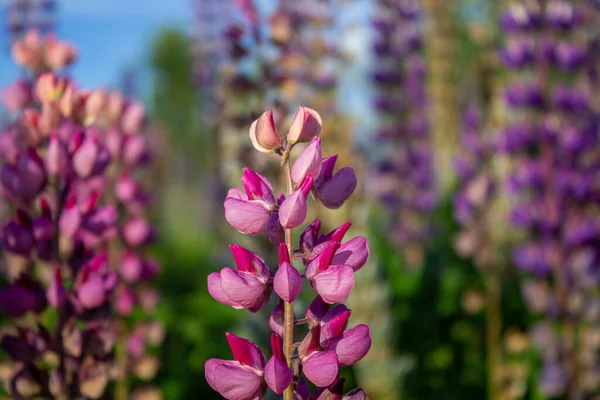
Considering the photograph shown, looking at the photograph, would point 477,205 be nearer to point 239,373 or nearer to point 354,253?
point 354,253

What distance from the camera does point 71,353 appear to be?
1.34 metres

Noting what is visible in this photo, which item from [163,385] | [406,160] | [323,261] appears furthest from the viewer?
[406,160]

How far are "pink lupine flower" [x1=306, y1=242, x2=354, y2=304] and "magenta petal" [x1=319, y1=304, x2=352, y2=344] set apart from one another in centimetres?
4

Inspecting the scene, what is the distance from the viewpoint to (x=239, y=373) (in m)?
0.93

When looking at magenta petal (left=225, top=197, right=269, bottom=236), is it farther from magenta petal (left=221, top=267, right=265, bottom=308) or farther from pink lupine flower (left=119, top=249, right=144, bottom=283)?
pink lupine flower (left=119, top=249, right=144, bottom=283)

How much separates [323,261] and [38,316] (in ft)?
2.45

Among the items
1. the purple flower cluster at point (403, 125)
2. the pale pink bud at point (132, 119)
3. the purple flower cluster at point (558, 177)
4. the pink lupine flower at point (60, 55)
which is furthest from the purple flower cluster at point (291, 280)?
the purple flower cluster at point (403, 125)

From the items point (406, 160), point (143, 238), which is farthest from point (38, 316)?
point (406, 160)

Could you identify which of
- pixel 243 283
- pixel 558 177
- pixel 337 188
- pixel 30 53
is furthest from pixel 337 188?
pixel 558 177

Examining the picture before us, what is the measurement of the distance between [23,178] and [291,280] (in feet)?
2.44

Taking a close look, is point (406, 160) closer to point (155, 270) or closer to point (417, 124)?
point (417, 124)

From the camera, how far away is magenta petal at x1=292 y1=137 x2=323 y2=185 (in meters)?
0.93

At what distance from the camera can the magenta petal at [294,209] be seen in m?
0.89

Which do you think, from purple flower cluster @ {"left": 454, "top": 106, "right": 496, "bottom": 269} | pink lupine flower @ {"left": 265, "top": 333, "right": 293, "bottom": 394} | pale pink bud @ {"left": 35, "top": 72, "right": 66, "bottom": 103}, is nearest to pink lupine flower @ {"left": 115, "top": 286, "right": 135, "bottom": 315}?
pale pink bud @ {"left": 35, "top": 72, "right": 66, "bottom": 103}
